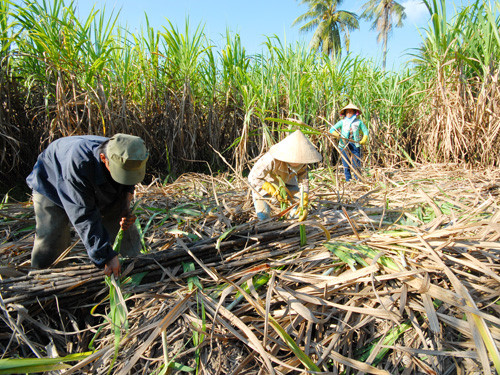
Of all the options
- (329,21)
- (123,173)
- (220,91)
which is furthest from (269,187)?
(329,21)

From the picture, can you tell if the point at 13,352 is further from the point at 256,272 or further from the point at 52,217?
the point at 256,272

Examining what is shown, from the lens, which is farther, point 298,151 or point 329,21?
point 329,21

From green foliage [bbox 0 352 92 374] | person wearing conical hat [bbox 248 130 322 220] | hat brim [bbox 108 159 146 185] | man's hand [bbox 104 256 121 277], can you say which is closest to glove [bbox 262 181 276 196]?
person wearing conical hat [bbox 248 130 322 220]

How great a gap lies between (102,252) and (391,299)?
1.35 m

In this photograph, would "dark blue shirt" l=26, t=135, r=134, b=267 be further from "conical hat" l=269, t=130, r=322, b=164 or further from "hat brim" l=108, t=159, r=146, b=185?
"conical hat" l=269, t=130, r=322, b=164

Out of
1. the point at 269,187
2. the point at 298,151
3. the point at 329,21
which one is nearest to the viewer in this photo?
the point at 298,151

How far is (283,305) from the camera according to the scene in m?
1.42

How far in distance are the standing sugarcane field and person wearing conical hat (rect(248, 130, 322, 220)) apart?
14 millimetres

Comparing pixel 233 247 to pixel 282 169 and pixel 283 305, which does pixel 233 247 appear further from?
pixel 282 169

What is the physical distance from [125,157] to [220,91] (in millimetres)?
3327

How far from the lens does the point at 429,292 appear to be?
4.11 ft

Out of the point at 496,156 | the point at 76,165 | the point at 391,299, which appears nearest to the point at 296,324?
the point at 391,299

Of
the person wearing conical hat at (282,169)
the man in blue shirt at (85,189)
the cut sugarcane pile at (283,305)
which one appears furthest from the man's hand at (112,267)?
the person wearing conical hat at (282,169)

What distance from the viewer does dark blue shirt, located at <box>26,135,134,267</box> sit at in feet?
4.71
